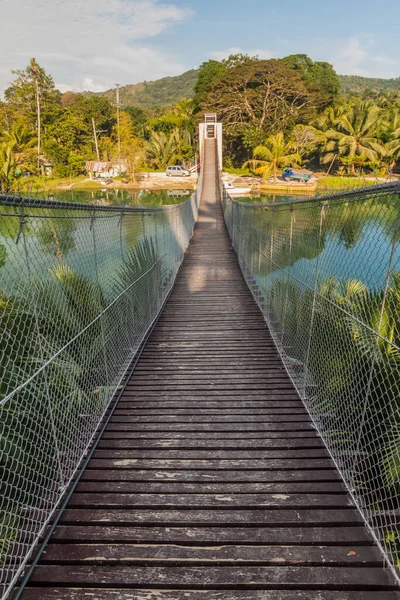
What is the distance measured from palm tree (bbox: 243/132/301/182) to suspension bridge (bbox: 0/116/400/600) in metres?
30.9

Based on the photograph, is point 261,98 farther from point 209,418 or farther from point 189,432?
point 189,432

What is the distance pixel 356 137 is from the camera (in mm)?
35844

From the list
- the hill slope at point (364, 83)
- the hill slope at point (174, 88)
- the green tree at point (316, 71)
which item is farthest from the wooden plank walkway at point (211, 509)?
the hill slope at point (364, 83)

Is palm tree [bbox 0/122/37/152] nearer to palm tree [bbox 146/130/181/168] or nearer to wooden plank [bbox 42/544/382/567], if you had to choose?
palm tree [bbox 146/130/181/168]

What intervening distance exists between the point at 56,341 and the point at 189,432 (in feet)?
3.90

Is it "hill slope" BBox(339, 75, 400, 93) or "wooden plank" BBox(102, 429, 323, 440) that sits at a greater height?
"hill slope" BBox(339, 75, 400, 93)

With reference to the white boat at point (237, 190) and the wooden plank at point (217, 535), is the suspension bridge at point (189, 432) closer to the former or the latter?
the wooden plank at point (217, 535)

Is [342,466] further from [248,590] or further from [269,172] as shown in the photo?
[269,172]

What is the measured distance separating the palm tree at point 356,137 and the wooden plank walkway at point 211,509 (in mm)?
36373

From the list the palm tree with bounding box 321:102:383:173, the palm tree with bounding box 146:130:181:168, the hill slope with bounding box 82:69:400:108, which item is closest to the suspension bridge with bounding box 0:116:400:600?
the palm tree with bounding box 321:102:383:173

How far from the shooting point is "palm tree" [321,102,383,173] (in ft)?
113

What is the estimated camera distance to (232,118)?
4116cm

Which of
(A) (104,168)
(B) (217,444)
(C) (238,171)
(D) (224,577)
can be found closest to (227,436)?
(B) (217,444)

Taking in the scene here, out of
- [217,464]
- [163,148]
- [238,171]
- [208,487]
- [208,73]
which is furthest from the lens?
[208,73]
